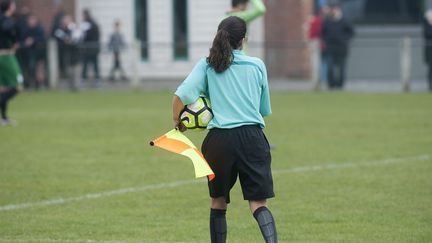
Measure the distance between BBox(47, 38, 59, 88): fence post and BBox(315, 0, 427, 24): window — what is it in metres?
9.23

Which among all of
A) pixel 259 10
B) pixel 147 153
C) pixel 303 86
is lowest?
pixel 303 86

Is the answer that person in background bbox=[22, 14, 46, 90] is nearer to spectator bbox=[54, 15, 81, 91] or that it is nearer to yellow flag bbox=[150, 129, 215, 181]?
spectator bbox=[54, 15, 81, 91]

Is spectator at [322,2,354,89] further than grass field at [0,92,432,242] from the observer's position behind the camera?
Yes

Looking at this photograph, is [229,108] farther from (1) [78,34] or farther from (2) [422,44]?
(1) [78,34]

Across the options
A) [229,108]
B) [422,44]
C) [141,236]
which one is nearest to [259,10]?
[141,236]

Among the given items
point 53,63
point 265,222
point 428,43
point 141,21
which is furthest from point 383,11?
point 265,222

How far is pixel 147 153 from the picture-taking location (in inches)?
568

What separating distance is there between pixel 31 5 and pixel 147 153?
1919 cm

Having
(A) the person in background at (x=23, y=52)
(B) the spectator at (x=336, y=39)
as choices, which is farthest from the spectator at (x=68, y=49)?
(B) the spectator at (x=336, y=39)

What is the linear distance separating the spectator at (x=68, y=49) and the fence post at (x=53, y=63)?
0.77ft

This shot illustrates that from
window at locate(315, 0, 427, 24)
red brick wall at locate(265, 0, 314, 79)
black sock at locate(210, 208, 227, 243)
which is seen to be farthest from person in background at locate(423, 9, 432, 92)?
black sock at locate(210, 208, 227, 243)

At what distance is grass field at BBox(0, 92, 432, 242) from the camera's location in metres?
8.77

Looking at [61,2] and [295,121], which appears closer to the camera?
[295,121]

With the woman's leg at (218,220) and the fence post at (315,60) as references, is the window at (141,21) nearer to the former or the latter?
the fence post at (315,60)
